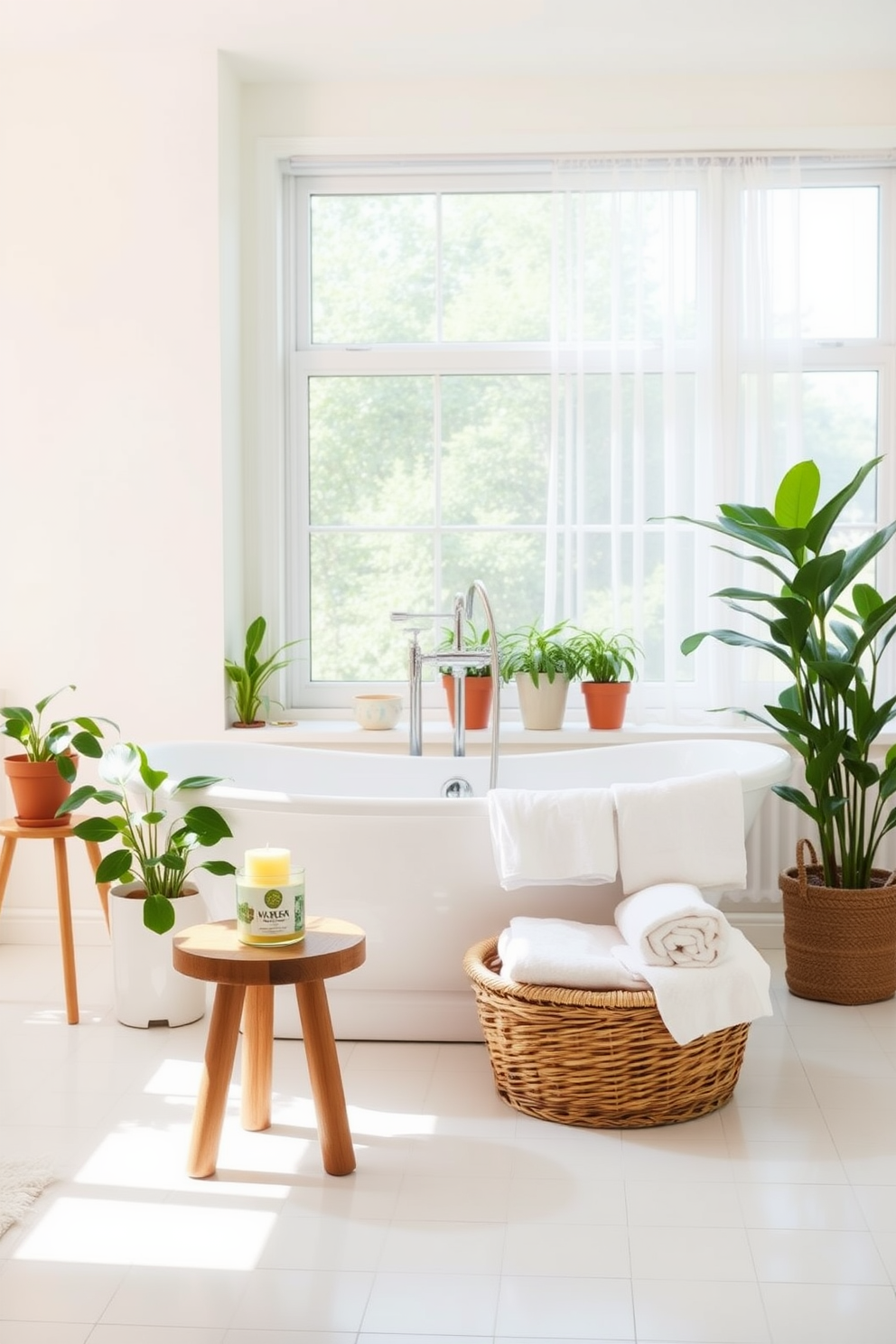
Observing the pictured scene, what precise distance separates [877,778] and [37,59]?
126 inches

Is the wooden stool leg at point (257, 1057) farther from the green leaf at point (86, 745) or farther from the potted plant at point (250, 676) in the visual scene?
the potted plant at point (250, 676)

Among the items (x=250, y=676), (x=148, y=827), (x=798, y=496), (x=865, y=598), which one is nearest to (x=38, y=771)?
(x=148, y=827)

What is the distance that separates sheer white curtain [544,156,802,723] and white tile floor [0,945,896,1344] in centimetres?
151

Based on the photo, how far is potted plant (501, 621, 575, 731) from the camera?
4031 mm

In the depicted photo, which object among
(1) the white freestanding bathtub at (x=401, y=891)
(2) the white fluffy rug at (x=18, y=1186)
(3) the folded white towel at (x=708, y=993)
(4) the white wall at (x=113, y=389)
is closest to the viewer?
(2) the white fluffy rug at (x=18, y=1186)

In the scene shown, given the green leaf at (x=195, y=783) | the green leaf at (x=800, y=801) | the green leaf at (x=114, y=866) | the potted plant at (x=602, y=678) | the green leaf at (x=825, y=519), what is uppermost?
the green leaf at (x=825, y=519)

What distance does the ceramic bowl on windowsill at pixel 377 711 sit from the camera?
410cm

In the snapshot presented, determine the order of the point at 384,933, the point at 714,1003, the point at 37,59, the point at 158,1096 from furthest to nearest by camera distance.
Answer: the point at 37,59, the point at 384,933, the point at 158,1096, the point at 714,1003

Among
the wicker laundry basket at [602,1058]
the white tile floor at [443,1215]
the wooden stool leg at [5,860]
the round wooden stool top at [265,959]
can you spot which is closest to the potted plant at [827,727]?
the white tile floor at [443,1215]

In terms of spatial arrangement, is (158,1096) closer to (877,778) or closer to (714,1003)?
(714,1003)

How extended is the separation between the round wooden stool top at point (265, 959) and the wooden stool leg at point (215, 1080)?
0.06 m

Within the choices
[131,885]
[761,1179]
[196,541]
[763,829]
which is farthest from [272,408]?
[761,1179]

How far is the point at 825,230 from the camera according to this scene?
4246 mm

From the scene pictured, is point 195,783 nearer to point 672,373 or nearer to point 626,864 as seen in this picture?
point 626,864
